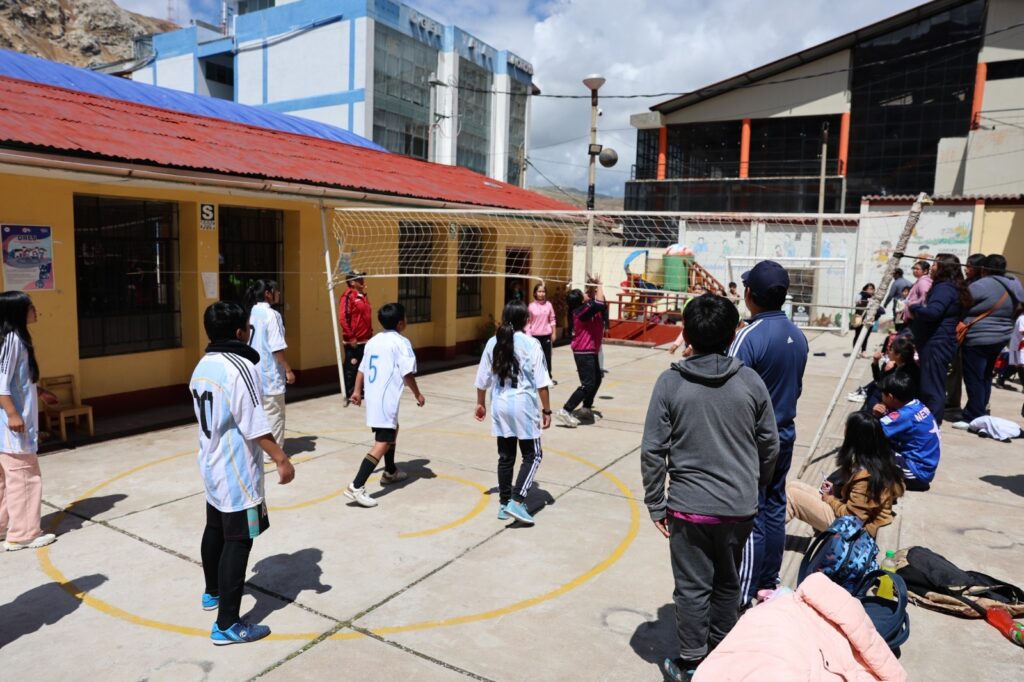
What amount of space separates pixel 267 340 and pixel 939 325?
6.41 meters

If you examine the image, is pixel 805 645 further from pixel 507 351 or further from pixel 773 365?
pixel 507 351

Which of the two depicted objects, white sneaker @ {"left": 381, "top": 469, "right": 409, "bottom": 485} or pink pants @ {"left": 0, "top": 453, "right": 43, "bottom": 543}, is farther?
white sneaker @ {"left": 381, "top": 469, "right": 409, "bottom": 485}

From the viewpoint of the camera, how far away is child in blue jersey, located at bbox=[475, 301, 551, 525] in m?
4.89

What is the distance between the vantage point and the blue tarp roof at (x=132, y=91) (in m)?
10.4

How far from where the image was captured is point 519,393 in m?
4.91

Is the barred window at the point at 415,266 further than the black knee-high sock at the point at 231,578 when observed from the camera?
Yes

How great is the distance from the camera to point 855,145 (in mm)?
28688

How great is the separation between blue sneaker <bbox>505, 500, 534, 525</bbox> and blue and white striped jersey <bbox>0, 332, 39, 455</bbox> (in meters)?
3.11

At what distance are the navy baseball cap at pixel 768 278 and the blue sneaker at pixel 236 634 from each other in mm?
3024

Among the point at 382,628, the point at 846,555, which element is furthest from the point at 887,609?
the point at 382,628

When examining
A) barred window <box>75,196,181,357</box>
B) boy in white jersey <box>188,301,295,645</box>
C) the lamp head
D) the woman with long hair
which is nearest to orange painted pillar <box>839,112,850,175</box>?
the lamp head

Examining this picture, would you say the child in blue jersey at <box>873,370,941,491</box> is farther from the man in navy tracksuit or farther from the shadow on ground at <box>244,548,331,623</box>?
the shadow on ground at <box>244,548,331,623</box>

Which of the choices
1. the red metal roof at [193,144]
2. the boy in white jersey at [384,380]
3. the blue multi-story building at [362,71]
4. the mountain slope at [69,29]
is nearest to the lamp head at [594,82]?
the red metal roof at [193,144]

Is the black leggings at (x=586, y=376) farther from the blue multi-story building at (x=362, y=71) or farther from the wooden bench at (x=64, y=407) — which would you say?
the blue multi-story building at (x=362, y=71)
